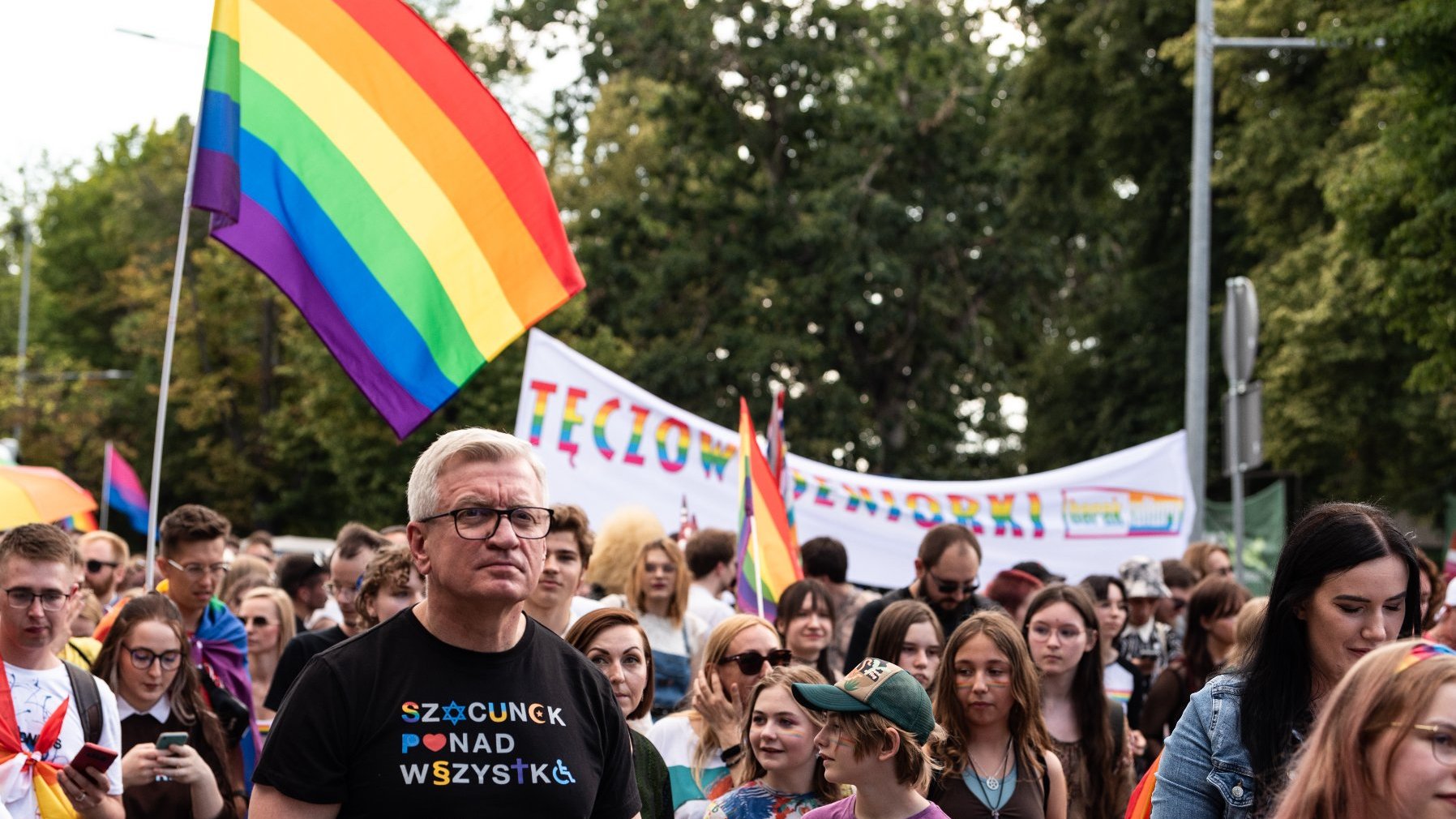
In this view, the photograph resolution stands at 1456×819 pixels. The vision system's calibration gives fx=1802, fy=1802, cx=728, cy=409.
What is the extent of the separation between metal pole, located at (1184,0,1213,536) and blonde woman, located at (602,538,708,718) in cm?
860

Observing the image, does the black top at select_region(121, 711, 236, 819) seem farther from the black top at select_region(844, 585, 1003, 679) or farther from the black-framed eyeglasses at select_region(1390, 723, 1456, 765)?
the black-framed eyeglasses at select_region(1390, 723, 1456, 765)

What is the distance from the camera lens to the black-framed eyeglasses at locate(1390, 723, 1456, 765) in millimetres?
2770

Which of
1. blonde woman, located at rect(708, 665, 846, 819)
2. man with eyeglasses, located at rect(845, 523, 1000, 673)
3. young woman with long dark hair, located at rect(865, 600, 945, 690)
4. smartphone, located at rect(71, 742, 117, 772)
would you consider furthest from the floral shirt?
man with eyeglasses, located at rect(845, 523, 1000, 673)

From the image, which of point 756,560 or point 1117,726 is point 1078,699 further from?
point 756,560

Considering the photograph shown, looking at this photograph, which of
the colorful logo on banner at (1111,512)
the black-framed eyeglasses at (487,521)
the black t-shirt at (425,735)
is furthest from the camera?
the colorful logo on banner at (1111,512)

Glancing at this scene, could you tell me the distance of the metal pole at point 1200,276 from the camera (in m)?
16.6

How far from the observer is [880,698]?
493cm

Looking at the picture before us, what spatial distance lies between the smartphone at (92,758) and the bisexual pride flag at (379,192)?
142cm

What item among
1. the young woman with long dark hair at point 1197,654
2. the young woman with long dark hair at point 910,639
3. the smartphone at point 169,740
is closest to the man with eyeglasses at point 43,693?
the smartphone at point 169,740

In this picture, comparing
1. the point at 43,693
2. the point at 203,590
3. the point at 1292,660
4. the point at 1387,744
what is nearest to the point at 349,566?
the point at 203,590

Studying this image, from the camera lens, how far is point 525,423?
12086mm

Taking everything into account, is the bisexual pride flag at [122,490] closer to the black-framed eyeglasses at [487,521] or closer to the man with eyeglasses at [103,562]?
the man with eyeglasses at [103,562]

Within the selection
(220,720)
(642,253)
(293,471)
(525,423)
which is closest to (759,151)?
(642,253)

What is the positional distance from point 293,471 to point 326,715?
4179 cm
